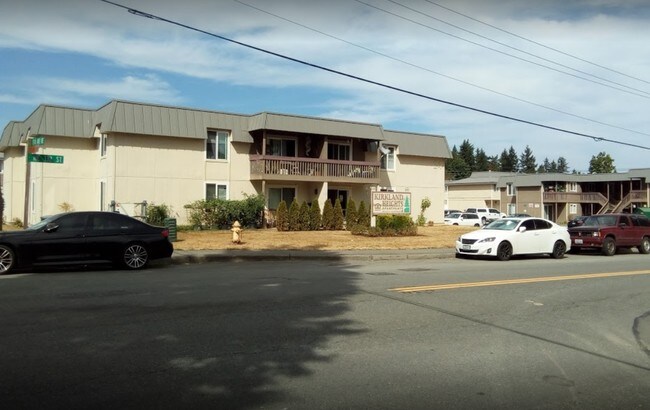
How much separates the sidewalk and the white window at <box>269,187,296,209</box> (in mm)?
13324

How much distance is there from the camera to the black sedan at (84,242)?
41.4 feet

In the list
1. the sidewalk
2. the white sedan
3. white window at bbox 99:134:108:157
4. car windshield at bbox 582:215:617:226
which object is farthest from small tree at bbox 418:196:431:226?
white window at bbox 99:134:108:157

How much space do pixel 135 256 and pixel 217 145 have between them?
56.4 ft

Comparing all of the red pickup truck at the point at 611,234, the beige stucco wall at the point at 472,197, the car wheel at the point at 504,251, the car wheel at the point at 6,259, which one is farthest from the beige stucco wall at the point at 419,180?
the beige stucco wall at the point at 472,197

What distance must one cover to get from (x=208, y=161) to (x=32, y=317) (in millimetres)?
22740

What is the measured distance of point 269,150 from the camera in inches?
1260

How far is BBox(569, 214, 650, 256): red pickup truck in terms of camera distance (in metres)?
21.4

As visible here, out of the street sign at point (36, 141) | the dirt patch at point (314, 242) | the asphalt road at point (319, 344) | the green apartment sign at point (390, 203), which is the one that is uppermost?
the street sign at point (36, 141)

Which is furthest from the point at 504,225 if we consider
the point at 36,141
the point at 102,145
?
the point at 102,145

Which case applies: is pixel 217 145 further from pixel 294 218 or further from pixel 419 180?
pixel 419 180

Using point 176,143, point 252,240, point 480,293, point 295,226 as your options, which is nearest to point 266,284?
point 480,293

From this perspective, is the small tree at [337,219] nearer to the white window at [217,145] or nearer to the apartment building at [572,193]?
the white window at [217,145]

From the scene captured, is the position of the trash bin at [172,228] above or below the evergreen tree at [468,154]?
below

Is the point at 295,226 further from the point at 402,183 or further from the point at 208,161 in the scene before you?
the point at 402,183
